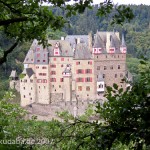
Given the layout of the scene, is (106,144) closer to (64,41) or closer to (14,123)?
(14,123)

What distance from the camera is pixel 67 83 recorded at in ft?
93.6

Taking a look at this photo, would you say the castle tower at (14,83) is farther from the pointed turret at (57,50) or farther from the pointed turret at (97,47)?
the pointed turret at (97,47)

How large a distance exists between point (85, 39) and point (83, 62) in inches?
89.6

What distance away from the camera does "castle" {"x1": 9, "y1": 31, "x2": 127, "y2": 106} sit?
28.4 metres

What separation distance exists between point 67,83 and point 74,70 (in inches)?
38.1

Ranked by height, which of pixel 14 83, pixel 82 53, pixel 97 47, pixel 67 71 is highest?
pixel 97 47

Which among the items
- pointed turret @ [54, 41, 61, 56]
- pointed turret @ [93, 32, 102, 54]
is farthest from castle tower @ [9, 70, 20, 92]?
pointed turret @ [93, 32, 102, 54]

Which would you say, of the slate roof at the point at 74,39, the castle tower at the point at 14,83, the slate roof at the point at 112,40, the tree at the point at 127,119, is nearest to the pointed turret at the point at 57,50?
the slate roof at the point at 74,39

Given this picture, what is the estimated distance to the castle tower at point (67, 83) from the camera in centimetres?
2836

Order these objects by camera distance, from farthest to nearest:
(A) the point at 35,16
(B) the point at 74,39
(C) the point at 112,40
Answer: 1. (B) the point at 74,39
2. (C) the point at 112,40
3. (A) the point at 35,16

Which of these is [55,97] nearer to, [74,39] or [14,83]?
[14,83]

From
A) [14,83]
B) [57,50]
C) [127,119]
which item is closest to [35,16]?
[127,119]

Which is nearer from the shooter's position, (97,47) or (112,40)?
(97,47)

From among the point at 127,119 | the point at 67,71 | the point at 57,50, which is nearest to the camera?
the point at 127,119
